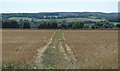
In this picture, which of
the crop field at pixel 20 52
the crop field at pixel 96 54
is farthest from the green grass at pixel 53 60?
the crop field at pixel 96 54

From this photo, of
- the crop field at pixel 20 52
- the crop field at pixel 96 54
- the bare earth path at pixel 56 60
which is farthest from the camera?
the crop field at pixel 20 52

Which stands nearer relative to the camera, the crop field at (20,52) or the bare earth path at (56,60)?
the bare earth path at (56,60)

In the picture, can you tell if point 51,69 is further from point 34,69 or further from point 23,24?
point 23,24

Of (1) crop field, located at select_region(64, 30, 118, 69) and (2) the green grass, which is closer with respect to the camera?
→ (2) the green grass

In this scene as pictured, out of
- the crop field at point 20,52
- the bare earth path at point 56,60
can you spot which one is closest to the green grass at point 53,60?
the bare earth path at point 56,60

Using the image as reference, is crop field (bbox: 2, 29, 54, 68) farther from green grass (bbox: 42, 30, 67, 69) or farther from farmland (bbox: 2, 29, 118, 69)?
green grass (bbox: 42, 30, 67, 69)

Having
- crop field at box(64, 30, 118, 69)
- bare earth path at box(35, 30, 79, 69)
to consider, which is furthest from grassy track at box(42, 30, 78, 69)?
crop field at box(64, 30, 118, 69)

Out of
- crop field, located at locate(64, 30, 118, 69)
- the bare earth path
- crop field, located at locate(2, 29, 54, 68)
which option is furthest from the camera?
crop field, located at locate(2, 29, 54, 68)

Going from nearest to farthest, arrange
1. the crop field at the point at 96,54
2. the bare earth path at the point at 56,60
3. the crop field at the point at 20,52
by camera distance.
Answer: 1. the bare earth path at the point at 56,60
2. the crop field at the point at 96,54
3. the crop field at the point at 20,52

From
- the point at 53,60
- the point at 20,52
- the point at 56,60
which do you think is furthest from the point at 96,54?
the point at 20,52

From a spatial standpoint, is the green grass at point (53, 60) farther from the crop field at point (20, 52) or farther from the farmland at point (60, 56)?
the crop field at point (20, 52)

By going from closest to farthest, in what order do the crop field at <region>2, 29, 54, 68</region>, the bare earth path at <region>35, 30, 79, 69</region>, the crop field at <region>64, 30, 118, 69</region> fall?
the bare earth path at <region>35, 30, 79, 69</region>
the crop field at <region>64, 30, 118, 69</region>
the crop field at <region>2, 29, 54, 68</region>

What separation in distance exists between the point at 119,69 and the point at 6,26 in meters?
155

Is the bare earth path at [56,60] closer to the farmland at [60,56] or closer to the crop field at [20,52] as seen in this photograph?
the farmland at [60,56]
